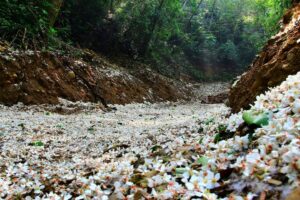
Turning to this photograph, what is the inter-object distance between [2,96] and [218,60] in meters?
34.5

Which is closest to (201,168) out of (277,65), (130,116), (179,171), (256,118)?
(179,171)

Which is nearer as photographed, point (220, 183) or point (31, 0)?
point (220, 183)

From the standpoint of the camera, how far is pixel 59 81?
13.0m

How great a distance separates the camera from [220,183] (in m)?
2.72

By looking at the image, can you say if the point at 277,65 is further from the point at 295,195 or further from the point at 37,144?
the point at 37,144

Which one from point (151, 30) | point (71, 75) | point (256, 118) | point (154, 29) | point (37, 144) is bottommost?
point (37, 144)

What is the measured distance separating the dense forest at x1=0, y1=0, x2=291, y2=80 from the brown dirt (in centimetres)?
108

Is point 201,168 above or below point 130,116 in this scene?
below

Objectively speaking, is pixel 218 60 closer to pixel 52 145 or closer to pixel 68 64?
pixel 68 64

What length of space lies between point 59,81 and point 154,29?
14531 mm

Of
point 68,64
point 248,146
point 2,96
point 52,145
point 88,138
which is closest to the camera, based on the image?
point 248,146

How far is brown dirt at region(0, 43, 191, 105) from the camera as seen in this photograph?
36.9ft

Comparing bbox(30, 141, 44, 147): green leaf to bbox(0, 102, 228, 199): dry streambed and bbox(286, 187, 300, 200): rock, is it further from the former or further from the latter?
bbox(286, 187, 300, 200): rock

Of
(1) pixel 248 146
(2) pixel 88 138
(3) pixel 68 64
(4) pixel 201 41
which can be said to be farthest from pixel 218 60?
(1) pixel 248 146
